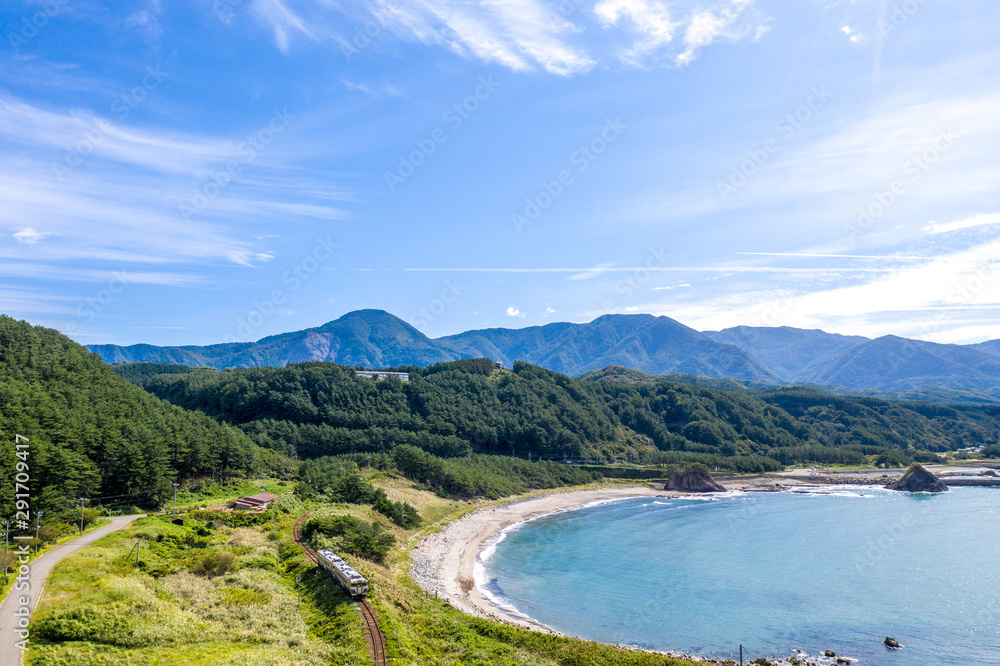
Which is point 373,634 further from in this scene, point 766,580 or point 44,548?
point 766,580

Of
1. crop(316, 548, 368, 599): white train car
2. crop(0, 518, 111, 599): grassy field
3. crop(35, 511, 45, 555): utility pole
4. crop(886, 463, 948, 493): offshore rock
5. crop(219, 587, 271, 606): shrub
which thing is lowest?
crop(886, 463, 948, 493): offshore rock

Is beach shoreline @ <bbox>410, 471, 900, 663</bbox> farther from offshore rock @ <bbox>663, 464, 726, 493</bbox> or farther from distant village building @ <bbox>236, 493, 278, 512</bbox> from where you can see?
distant village building @ <bbox>236, 493, 278, 512</bbox>

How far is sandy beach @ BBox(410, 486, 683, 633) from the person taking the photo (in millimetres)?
43875

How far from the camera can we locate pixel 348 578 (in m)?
34.3

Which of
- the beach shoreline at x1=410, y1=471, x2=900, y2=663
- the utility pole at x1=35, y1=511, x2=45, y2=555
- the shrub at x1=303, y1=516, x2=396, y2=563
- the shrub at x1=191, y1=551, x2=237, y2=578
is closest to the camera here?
the utility pole at x1=35, y1=511, x2=45, y2=555

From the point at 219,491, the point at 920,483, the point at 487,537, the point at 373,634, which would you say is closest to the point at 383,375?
the point at 219,491

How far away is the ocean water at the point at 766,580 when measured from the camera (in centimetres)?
3972

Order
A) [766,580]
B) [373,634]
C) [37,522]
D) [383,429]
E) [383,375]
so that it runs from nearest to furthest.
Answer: [373,634], [37,522], [766,580], [383,429], [383,375]

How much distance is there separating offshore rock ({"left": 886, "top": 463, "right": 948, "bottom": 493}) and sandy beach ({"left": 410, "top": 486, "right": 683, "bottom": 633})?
66.0 meters

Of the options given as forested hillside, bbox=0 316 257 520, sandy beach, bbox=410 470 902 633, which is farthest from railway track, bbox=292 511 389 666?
forested hillside, bbox=0 316 257 520

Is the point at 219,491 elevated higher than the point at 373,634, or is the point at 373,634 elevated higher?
the point at 219,491

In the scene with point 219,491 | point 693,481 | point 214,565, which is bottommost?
point 693,481

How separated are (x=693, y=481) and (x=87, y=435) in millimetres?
110858

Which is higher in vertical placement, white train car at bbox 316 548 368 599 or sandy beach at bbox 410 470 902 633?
white train car at bbox 316 548 368 599
